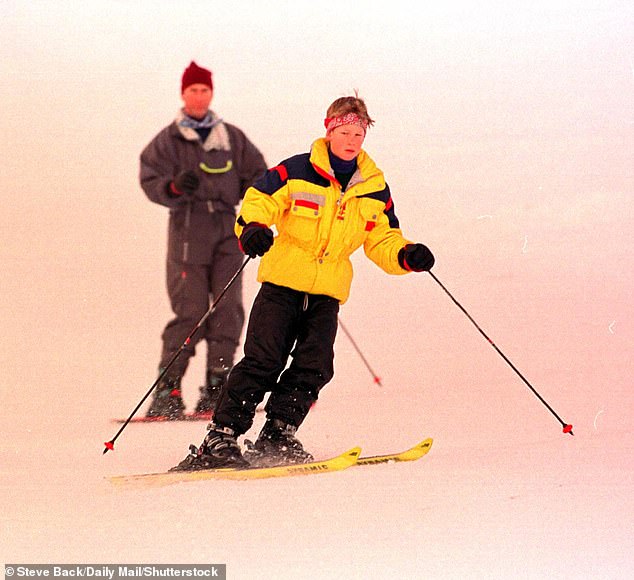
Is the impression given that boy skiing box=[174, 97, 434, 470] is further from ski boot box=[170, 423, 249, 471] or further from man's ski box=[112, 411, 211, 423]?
man's ski box=[112, 411, 211, 423]

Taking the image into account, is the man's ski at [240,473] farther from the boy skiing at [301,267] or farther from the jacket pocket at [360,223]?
the jacket pocket at [360,223]

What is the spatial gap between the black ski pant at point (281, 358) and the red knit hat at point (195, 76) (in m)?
2.03

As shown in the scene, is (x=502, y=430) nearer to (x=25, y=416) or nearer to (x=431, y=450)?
(x=431, y=450)

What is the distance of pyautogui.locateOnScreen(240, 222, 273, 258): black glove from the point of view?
133 inches

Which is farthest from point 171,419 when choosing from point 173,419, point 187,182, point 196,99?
point 196,99

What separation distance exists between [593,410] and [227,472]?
231 cm

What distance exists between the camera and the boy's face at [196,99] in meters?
5.36

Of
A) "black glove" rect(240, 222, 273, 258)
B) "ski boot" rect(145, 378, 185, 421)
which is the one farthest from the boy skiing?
"ski boot" rect(145, 378, 185, 421)

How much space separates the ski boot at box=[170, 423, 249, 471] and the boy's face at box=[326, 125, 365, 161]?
43.5 inches

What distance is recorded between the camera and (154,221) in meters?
7.87

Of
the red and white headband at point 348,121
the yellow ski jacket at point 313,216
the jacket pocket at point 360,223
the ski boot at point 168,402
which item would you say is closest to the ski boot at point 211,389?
the ski boot at point 168,402

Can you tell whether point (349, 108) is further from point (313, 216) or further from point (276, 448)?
point (276, 448)

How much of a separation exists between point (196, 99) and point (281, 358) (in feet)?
7.20

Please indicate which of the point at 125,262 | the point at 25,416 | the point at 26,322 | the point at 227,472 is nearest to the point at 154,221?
the point at 125,262
